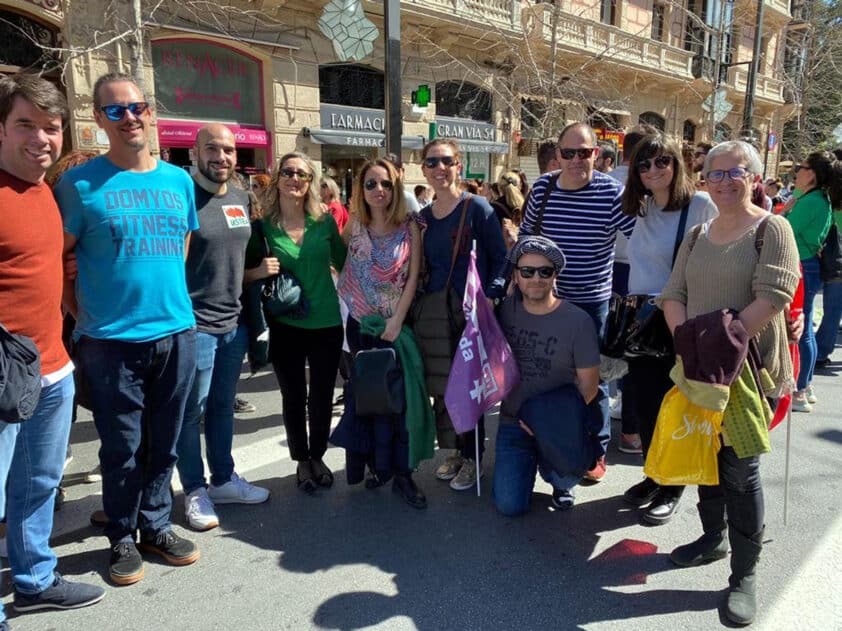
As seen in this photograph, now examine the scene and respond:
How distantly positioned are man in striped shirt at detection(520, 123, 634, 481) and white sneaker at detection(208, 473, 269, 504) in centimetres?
199

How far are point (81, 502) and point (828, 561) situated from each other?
392 cm

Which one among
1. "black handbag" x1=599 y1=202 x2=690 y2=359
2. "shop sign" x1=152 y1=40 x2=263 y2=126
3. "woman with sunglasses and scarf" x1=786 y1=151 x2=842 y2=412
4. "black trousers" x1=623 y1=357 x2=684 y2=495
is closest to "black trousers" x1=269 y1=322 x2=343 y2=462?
"black handbag" x1=599 y1=202 x2=690 y2=359

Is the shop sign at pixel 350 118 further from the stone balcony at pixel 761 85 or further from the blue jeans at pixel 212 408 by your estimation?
the stone balcony at pixel 761 85

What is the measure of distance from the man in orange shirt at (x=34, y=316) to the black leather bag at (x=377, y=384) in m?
1.37

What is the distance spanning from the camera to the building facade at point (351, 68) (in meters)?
9.59

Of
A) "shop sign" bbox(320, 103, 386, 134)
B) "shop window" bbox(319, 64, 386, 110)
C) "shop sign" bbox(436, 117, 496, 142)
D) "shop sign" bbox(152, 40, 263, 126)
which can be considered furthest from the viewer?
"shop sign" bbox(436, 117, 496, 142)

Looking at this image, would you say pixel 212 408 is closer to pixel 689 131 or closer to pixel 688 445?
pixel 688 445

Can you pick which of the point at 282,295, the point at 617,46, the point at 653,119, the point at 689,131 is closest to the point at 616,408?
the point at 282,295

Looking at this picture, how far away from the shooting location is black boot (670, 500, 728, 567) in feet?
8.95

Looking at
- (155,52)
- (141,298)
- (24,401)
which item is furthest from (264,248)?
(155,52)

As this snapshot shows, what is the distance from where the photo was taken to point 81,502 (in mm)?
3365

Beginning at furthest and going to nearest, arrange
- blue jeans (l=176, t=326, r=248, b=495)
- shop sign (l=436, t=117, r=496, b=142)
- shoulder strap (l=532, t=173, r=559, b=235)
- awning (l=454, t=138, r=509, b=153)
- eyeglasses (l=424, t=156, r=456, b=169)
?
1. awning (l=454, t=138, r=509, b=153)
2. shop sign (l=436, t=117, r=496, b=142)
3. shoulder strap (l=532, t=173, r=559, b=235)
4. eyeglasses (l=424, t=156, r=456, b=169)
5. blue jeans (l=176, t=326, r=248, b=495)

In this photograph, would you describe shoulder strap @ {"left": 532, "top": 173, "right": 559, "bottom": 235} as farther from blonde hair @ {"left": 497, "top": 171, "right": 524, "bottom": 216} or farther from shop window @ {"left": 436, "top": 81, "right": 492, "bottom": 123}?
shop window @ {"left": 436, "top": 81, "right": 492, "bottom": 123}

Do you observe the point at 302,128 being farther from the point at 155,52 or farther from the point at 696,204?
the point at 696,204
